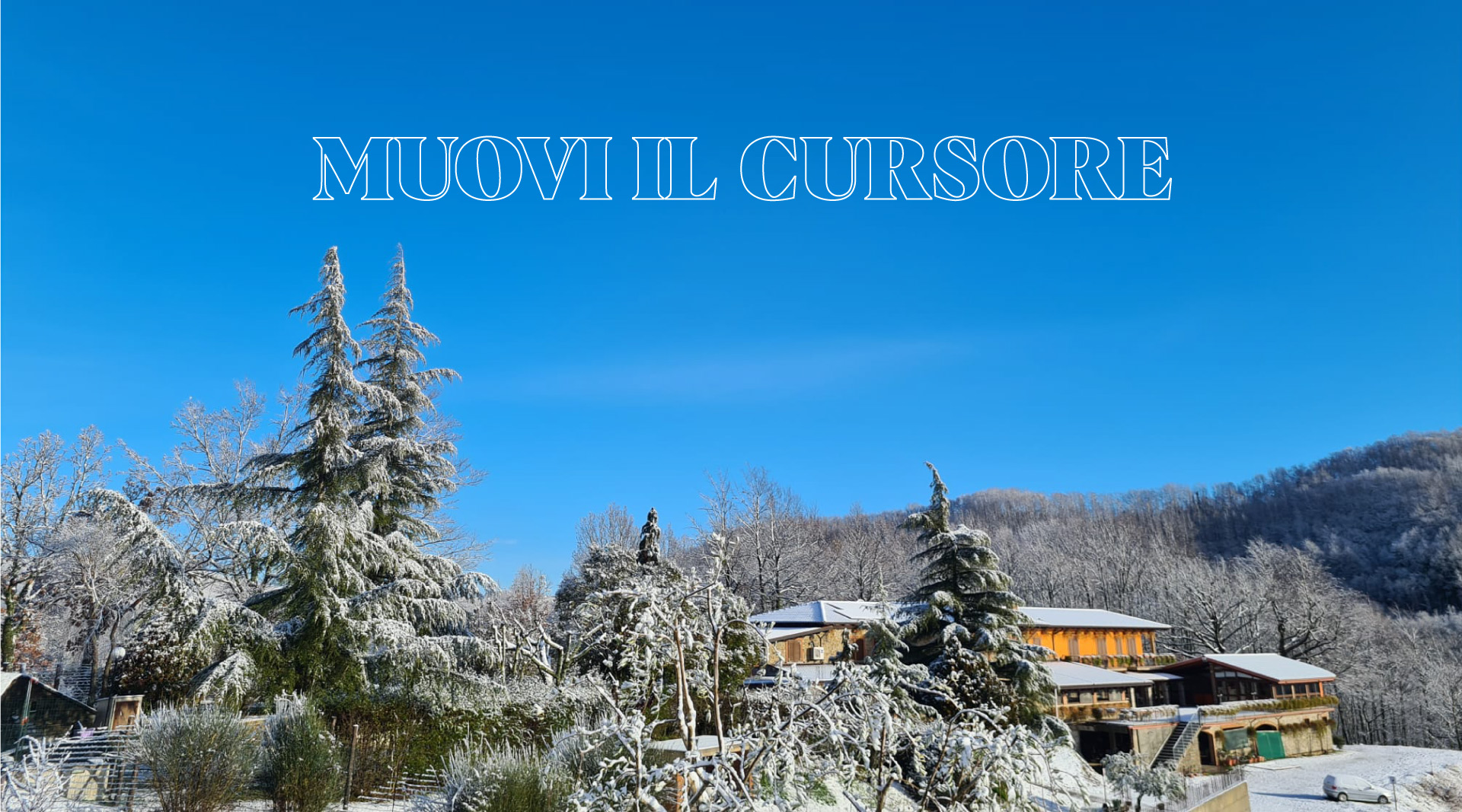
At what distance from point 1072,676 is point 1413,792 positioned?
11209 mm

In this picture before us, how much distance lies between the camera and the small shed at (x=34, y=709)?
15.8m

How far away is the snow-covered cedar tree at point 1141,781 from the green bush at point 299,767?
18691 millimetres

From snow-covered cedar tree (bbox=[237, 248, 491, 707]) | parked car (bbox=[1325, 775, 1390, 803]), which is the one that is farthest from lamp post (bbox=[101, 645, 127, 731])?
parked car (bbox=[1325, 775, 1390, 803])

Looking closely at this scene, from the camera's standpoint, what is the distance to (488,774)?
29.7 feet

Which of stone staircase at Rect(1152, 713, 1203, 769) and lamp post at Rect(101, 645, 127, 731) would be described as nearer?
lamp post at Rect(101, 645, 127, 731)

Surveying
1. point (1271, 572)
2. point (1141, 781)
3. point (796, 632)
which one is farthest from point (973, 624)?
point (1271, 572)

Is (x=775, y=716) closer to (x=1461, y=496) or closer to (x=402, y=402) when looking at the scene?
(x=402, y=402)

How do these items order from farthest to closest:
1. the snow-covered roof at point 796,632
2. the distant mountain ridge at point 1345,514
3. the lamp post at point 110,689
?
1. the distant mountain ridge at point 1345,514
2. the snow-covered roof at point 796,632
3. the lamp post at point 110,689

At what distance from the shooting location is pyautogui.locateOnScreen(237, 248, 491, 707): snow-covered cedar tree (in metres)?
16.0

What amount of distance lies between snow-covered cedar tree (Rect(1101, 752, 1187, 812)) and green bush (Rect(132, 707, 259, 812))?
785 inches

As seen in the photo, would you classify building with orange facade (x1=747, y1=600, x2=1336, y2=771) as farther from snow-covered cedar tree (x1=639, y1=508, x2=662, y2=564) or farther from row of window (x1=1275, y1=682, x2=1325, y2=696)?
snow-covered cedar tree (x1=639, y1=508, x2=662, y2=564)

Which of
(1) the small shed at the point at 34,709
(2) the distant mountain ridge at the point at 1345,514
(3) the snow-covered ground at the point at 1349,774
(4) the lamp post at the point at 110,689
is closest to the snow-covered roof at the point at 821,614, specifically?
(3) the snow-covered ground at the point at 1349,774

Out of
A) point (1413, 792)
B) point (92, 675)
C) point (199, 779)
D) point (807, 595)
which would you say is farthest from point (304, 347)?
point (1413, 792)

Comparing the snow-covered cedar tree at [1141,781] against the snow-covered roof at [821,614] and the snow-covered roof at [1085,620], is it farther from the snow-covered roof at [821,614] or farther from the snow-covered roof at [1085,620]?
the snow-covered roof at [1085,620]
